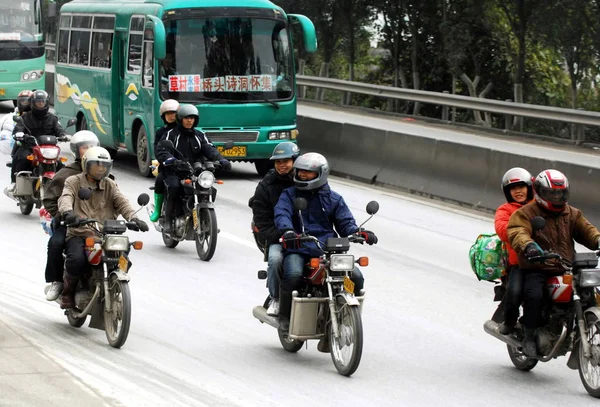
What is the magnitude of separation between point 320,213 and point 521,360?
1.74 meters

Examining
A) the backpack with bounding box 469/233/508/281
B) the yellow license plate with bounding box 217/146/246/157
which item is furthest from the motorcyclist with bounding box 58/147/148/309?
the yellow license plate with bounding box 217/146/246/157

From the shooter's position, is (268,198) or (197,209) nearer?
(268,198)

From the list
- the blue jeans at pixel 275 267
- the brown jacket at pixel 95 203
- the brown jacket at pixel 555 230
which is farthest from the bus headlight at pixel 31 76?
the brown jacket at pixel 555 230

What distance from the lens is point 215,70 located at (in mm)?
20609

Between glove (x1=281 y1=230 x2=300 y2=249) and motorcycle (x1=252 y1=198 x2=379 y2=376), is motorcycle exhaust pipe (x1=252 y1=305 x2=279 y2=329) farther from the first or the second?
glove (x1=281 y1=230 x2=300 y2=249)

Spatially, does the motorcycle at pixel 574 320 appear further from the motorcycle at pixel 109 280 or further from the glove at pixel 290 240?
the motorcycle at pixel 109 280

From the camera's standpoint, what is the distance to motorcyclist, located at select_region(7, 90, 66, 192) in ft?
53.9

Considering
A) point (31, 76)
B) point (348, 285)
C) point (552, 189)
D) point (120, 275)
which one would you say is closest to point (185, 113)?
point (120, 275)

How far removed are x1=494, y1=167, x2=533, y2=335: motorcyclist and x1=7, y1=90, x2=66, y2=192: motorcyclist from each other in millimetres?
8696

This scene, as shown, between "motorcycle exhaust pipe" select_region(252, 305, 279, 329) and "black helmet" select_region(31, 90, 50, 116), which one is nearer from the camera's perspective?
"motorcycle exhaust pipe" select_region(252, 305, 279, 329)

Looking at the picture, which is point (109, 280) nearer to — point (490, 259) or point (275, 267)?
point (275, 267)

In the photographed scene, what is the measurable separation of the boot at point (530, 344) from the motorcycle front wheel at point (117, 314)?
2.73 m

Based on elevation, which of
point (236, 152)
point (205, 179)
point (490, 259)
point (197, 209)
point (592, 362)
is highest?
point (490, 259)

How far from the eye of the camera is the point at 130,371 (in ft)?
27.5
